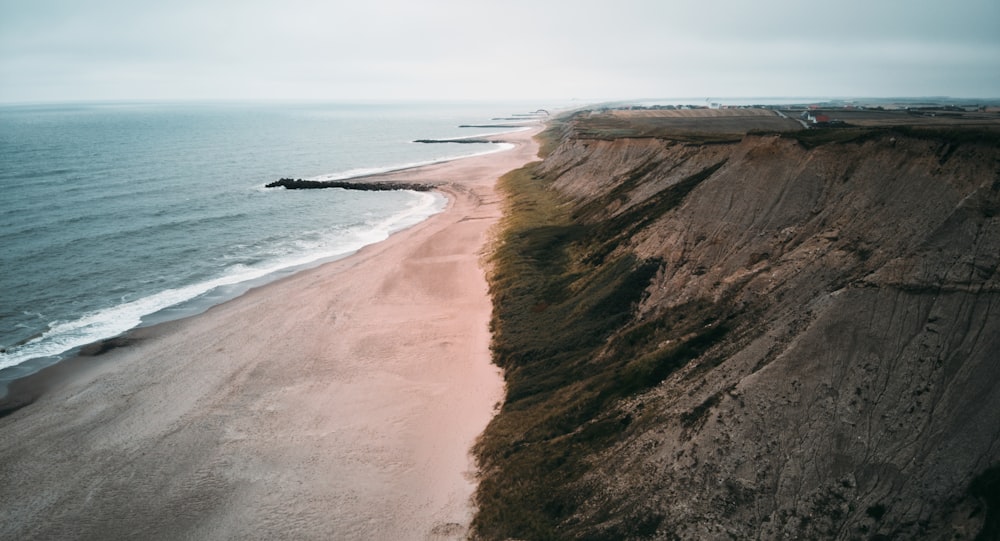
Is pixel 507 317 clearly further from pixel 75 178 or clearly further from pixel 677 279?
pixel 75 178

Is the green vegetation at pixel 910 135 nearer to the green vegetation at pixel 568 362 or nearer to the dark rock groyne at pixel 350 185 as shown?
the green vegetation at pixel 568 362

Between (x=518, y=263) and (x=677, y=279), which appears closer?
(x=677, y=279)

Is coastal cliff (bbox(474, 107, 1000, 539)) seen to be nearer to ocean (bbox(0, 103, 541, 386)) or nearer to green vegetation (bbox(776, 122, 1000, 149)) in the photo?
green vegetation (bbox(776, 122, 1000, 149))

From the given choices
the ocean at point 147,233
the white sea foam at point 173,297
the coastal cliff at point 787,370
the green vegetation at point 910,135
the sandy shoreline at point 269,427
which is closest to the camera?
the coastal cliff at point 787,370

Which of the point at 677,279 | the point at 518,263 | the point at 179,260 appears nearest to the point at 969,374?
the point at 677,279

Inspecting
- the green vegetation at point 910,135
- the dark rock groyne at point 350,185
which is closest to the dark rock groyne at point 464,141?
the dark rock groyne at point 350,185

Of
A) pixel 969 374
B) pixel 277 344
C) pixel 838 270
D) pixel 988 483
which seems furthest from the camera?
pixel 277 344
